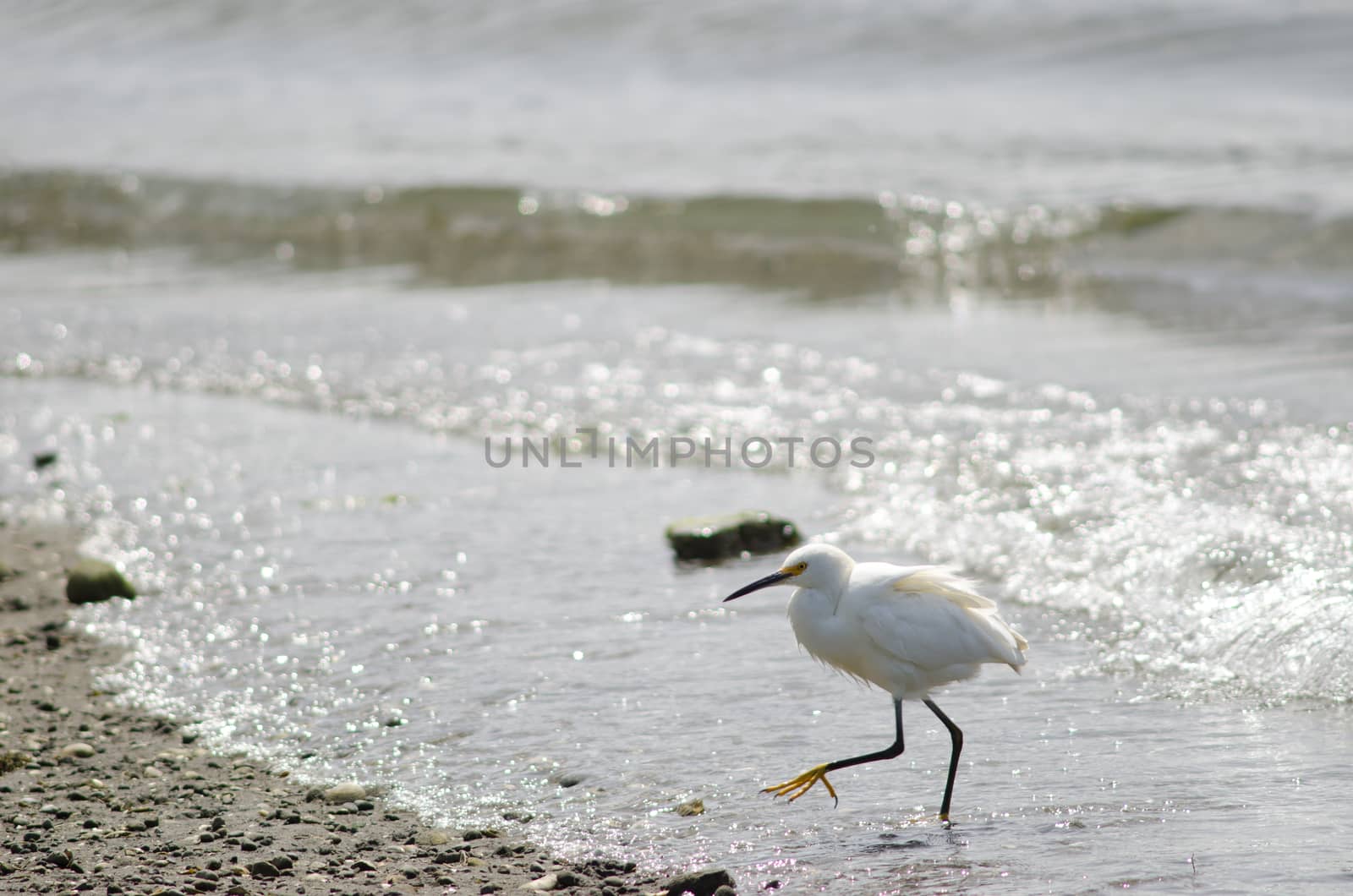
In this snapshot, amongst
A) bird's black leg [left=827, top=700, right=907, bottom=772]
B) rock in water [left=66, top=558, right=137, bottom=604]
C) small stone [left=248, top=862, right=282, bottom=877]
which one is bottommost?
small stone [left=248, top=862, right=282, bottom=877]

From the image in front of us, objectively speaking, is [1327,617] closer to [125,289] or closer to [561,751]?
[561,751]

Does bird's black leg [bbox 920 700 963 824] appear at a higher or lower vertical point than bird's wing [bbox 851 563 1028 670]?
lower

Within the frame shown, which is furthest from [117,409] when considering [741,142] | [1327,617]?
[741,142]

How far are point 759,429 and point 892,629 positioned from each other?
3.29 meters

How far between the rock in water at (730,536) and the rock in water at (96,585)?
6.26 ft

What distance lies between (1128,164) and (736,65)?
744cm

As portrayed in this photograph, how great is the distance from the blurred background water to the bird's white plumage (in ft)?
0.88

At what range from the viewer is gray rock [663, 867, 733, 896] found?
9.22ft

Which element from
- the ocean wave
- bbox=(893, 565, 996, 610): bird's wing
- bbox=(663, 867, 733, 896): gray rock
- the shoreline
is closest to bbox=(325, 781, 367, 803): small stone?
the shoreline

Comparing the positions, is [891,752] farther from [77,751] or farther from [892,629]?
[77,751]

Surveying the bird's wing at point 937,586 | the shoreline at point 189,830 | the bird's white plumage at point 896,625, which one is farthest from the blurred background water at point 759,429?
the bird's wing at point 937,586

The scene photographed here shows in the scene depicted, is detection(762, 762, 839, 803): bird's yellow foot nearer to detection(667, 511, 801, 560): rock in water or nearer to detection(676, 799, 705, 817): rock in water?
detection(676, 799, 705, 817): rock in water

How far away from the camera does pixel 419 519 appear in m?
5.55

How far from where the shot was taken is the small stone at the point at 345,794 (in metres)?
3.35
